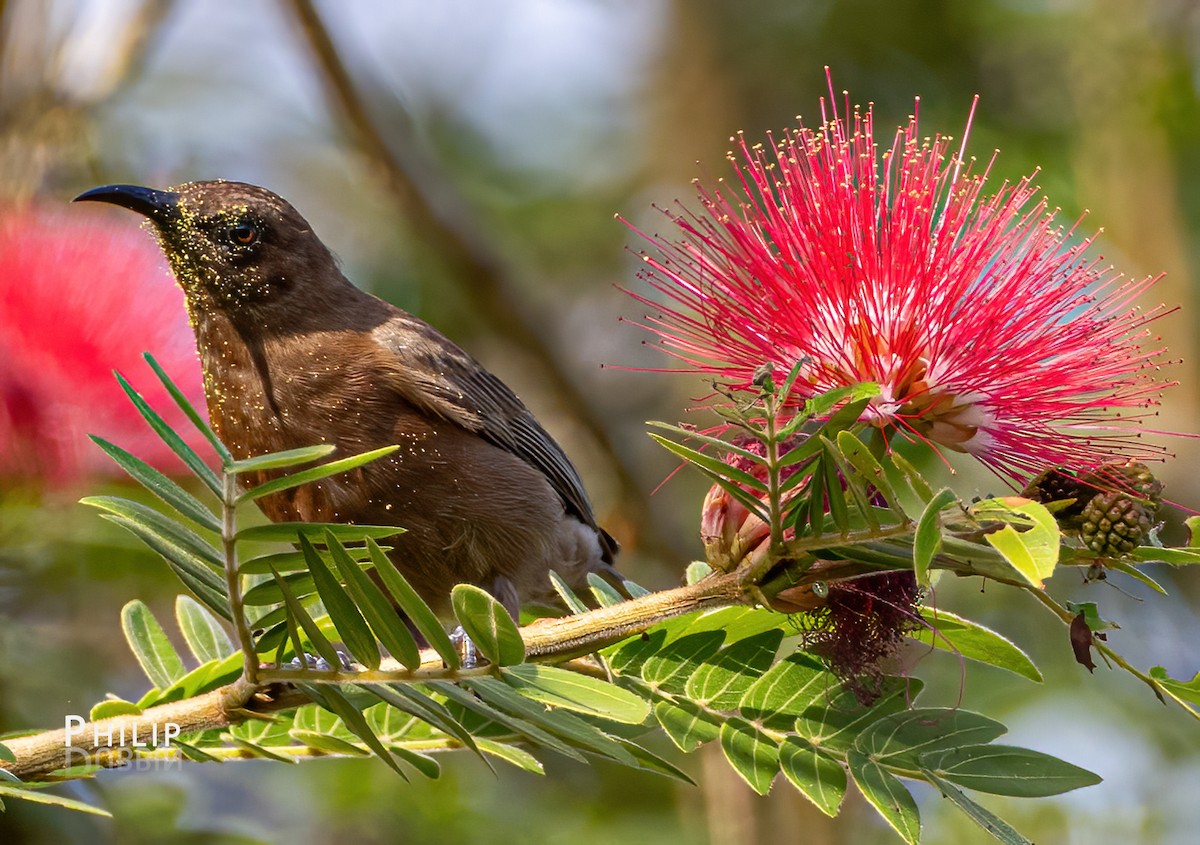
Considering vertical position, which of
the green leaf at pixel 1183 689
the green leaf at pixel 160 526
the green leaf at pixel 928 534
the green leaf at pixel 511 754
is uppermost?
the green leaf at pixel 928 534

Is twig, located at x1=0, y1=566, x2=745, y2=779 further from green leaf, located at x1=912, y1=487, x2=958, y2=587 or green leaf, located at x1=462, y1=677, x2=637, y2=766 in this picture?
green leaf, located at x1=912, y1=487, x2=958, y2=587

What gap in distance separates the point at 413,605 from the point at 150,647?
1172mm

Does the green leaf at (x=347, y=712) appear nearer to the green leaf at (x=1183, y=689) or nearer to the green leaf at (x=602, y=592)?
the green leaf at (x=602, y=592)

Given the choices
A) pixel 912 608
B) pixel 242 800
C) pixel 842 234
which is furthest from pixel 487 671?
pixel 242 800

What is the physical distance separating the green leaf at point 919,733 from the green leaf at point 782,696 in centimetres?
14

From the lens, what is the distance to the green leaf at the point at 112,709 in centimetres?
278

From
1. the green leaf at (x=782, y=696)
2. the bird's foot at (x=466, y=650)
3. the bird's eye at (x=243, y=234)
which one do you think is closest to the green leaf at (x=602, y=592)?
the bird's foot at (x=466, y=650)

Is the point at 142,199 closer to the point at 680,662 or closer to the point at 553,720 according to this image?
the point at 680,662

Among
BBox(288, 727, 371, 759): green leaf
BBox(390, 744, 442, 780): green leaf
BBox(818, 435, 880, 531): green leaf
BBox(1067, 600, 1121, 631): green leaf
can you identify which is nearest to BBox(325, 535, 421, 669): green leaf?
BBox(390, 744, 442, 780): green leaf

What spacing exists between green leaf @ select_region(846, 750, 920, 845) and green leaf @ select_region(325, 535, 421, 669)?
888 millimetres

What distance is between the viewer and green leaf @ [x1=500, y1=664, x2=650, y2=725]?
7.55 ft

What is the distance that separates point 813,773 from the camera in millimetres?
2721

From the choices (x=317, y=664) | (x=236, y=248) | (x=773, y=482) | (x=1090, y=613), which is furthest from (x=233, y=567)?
(x=236, y=248)

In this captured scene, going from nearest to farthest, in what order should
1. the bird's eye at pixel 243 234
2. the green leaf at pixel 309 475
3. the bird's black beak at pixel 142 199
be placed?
the green leaf at pixel 309 475 → the bird's black beak at pixel 142 199 → the bird's eye at pixel 243 234
